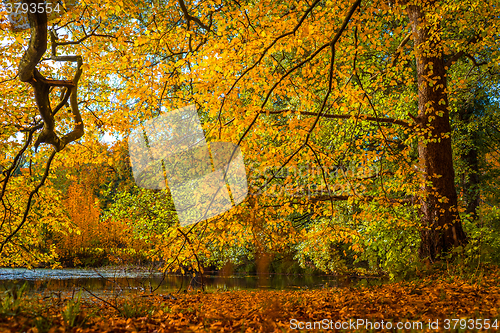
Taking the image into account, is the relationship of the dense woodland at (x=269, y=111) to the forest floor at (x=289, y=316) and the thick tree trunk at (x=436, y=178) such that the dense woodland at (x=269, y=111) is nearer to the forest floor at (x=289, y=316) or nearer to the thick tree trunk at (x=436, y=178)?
the thick tree trunk at (x=436, y=178)

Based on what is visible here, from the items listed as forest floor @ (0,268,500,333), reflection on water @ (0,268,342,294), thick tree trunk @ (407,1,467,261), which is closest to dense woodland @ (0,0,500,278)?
thick tree trunk @ (407,1,467,261)

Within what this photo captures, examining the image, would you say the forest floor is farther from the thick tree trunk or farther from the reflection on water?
the reflection on water

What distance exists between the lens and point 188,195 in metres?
8.65

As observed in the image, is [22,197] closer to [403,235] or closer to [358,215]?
[358,215]

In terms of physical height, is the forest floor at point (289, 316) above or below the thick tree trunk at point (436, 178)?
below

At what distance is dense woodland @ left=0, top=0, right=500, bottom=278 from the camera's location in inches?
187

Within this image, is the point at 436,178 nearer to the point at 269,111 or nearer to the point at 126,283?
the point at 269,111

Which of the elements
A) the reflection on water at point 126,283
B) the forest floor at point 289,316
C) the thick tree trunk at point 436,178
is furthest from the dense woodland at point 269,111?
the forest floor at point 289,316

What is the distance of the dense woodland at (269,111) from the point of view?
187 inches

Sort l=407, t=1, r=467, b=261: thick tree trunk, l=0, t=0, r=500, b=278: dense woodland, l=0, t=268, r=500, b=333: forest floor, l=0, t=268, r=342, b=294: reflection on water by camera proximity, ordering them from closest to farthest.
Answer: l=0, t=268, r=500, b=333: forest floor < l=0, t=0, r=500, b=278: dense woodland < l=407, t=1, r=467, b=261: thick tree trunk < l=0, t=268, r=342, b=294: reflection on water

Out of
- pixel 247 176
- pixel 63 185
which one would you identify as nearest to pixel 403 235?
pixel 247 176

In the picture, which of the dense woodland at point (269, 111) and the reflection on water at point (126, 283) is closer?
the dense woodland at point (269, 111)

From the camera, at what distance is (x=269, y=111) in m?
4.80

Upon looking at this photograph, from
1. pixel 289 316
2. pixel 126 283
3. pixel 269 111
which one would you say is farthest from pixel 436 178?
pixel 126 283
